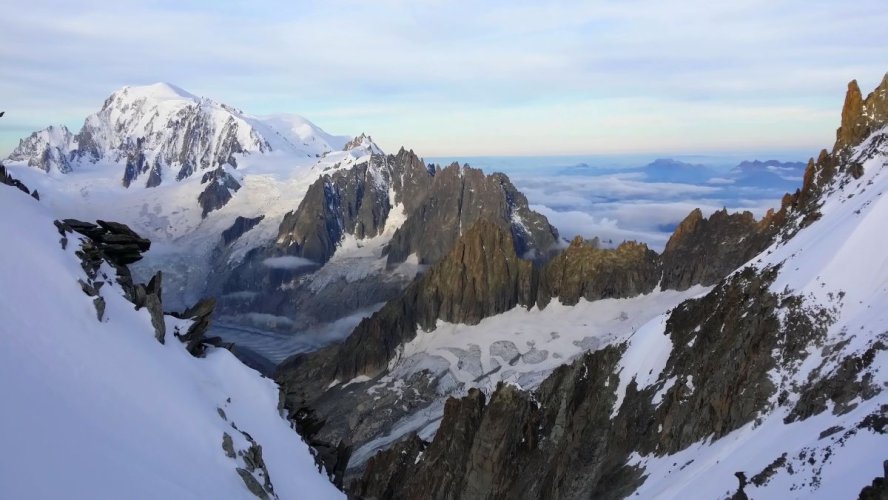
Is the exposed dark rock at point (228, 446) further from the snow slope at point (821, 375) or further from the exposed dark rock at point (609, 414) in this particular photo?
the exposed dark rock at point (609, 414)

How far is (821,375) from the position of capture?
47969mm

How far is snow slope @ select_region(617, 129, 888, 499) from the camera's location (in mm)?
34094

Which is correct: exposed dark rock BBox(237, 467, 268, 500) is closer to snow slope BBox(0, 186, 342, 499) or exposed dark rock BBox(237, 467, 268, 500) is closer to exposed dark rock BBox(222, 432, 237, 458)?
snow slope BBox(0, 186, 342, 499)

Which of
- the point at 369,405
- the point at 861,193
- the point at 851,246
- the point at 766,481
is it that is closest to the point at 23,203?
the point at 766,481

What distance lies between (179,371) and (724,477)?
105ft

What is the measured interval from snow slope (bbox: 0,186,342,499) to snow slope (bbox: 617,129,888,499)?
25.4m

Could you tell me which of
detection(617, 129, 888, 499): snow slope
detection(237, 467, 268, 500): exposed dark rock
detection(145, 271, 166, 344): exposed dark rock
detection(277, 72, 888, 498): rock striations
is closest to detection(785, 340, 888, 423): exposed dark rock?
detection(277, 72, 888, 498): rock striations

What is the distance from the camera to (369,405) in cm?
19812

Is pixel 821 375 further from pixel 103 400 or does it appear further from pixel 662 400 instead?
pixel 103 400

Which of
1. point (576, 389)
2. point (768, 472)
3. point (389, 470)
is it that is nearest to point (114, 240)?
point (768, 472)

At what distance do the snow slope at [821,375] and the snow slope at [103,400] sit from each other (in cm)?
2545

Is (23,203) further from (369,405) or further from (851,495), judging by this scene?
(369,405)

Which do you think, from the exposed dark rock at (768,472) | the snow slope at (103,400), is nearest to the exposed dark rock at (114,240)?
the snow slope at (103,400)

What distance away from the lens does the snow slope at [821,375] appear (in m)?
34.1
